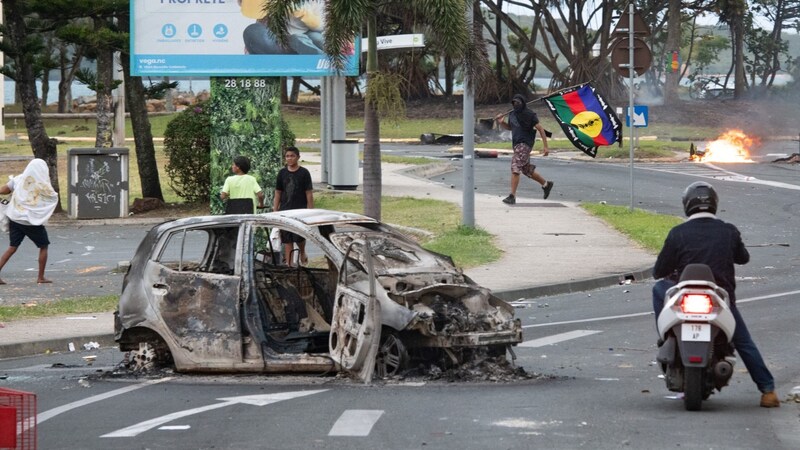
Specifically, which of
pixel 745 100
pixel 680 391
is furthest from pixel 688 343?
pixel 745 100

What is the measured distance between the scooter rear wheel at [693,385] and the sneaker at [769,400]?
1.71 feet

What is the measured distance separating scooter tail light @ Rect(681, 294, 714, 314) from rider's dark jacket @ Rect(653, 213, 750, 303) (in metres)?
0.48

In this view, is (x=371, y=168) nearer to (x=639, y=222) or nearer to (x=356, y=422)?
(x=639, y=222)

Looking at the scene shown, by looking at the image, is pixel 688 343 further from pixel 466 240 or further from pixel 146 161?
pixel 146 161

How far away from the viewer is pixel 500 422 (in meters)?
8.91

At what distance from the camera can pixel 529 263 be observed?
19.4 metres

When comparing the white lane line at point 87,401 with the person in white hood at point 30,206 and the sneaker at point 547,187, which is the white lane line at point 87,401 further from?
the sneaker at point 547,187

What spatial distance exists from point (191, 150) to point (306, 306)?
1757cm

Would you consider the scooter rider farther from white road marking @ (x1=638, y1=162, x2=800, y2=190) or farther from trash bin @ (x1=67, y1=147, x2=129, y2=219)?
white road marking @ (x1=638, y1=162, x2=800, y2=190)

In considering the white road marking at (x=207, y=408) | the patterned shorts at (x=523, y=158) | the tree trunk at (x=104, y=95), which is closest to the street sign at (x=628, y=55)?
the patterned shorts at (x=523, y=158)

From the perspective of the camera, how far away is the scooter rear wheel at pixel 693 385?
29.6 feet

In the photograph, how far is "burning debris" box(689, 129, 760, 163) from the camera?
4076 centimetres

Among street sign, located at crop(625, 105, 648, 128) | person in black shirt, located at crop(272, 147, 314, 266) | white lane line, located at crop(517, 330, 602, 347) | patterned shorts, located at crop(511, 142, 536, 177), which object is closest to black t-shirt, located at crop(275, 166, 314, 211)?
person in black shirt, located at crop(272, 147, 314, 266)

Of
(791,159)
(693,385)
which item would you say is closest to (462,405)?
(693,385)
